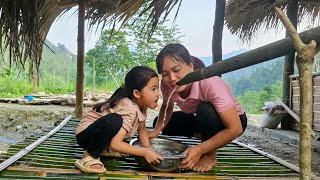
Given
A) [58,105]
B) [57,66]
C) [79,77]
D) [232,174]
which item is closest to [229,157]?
[232,174]

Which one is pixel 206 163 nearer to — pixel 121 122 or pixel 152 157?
pixel 152 157

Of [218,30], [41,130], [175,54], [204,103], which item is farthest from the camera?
[218,30]

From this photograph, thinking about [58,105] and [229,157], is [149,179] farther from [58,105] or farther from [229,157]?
[58,105]

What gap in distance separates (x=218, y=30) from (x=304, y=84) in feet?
11.7

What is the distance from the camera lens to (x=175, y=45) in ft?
7.25

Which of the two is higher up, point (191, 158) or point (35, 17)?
point (35, 17)

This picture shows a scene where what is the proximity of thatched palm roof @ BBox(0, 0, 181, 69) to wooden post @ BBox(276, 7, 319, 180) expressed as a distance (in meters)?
2.53

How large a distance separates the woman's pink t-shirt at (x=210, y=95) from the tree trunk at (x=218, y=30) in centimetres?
218

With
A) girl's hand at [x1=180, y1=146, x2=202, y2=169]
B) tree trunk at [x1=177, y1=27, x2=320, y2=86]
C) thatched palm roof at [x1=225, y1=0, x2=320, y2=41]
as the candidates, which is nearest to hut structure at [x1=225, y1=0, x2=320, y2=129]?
thatched palm roof at [x1=225, y1=0, x2=320, y2=41]

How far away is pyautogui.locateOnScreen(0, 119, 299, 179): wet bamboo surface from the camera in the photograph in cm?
195

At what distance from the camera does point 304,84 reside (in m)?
1.03

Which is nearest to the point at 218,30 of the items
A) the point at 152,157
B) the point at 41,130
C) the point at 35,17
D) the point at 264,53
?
the point at 35,17

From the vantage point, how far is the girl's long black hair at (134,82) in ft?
7.18

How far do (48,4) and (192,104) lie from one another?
2.58m
